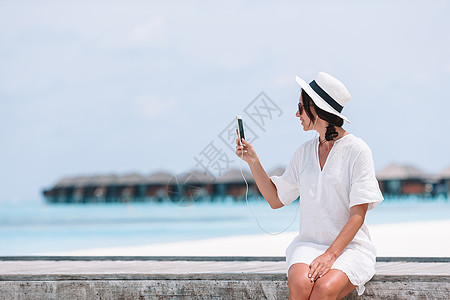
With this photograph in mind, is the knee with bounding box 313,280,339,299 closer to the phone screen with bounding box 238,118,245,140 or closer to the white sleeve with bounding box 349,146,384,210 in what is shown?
the white sleeve with bounding box 349,146,384,210

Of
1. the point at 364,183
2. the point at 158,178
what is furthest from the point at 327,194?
the point at 158,178

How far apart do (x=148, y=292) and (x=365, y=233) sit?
1266mm

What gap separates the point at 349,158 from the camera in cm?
282

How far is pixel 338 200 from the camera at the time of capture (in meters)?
2.84

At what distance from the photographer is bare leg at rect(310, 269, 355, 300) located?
8.43 feet

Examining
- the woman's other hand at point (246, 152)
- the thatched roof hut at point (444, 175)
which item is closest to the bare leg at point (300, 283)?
the woman's other hand at point (246, 152)

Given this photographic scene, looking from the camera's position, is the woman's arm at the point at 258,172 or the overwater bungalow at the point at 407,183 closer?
the woman's arm at the point at 258,172

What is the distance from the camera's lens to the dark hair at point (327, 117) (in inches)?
114

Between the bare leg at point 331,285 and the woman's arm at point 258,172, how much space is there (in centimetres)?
54

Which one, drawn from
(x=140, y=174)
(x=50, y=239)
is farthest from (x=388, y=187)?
(x=50, y=239)

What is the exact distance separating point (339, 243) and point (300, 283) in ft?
0.78

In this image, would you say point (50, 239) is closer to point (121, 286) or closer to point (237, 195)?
point (121, 286)

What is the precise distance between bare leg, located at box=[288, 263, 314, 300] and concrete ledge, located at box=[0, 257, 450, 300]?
17.9 inches

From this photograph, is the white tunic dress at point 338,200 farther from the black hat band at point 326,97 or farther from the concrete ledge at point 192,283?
the concrete ledge at point 192,283
